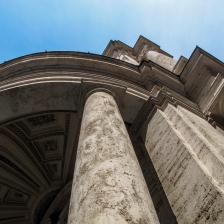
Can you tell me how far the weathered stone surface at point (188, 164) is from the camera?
4.23 m

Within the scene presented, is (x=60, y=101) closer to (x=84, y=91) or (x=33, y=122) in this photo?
(x=84, y=91)

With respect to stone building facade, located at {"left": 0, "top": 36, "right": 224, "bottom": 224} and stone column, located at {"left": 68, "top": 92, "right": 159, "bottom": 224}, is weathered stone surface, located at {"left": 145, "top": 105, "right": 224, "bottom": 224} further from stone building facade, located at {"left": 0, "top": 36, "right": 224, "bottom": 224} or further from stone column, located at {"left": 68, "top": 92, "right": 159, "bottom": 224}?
stone column, located at {"left": 68, "top": 92, "right": 159, "bottom": 224}

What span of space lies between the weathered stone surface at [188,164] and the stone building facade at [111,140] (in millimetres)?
18

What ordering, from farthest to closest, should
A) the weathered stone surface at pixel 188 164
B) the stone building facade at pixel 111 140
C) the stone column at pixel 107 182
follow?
the weathered stone surface at pixel 188 164
the stone building facade at pixel 111 140
the stone column at pixel 107 182

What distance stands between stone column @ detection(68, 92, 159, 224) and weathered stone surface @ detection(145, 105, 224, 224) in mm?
960

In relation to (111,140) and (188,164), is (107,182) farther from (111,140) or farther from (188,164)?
(188,164)

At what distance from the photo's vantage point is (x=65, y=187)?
12445 mm

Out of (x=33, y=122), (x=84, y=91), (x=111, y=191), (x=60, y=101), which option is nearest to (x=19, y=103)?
(x=60, y=101)

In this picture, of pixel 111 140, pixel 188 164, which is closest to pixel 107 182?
pixel 111 140

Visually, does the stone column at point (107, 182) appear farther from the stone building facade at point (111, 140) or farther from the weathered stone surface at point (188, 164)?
the weathered stone surface at point (188, 164)

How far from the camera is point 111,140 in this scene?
471cm

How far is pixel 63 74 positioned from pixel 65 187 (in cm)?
606

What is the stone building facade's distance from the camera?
12.3 ft

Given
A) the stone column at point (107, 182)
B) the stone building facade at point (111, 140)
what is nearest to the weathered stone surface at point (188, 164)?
the stone building facade at point (111, 140)
